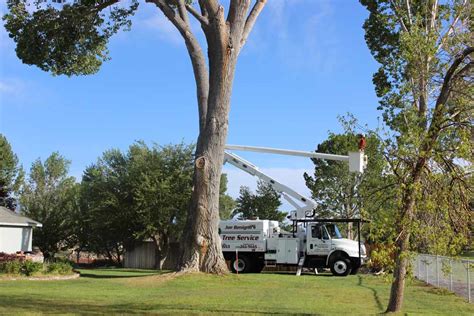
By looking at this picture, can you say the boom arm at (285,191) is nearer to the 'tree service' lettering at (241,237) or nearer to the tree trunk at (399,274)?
the 'tree service' lettering at (241,237)

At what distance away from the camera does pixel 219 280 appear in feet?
62.9

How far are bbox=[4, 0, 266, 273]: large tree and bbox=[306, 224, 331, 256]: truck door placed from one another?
8.92 meters

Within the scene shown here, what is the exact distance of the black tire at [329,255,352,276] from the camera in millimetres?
27578

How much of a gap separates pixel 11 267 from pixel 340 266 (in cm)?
1507

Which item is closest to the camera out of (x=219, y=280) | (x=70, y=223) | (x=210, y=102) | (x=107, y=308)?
(x=107, y=308)

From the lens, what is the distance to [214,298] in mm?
14477

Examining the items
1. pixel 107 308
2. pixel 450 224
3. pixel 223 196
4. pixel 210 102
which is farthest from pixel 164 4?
pixel 223 196

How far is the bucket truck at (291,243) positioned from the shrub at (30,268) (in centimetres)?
1018

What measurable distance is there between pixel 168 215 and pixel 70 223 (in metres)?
11.1

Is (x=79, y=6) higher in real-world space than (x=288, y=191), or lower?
higher

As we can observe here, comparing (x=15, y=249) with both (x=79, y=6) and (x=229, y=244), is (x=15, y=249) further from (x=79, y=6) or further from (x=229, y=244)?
(x=79, y=6)

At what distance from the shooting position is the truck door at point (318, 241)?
28.0 metres

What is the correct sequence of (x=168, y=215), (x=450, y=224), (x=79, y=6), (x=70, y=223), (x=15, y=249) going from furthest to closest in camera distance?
(x=70, y=223) → (x=168, y=215) → (x=15, y=249) → (x=79, y=6) → (x=450, y=224)

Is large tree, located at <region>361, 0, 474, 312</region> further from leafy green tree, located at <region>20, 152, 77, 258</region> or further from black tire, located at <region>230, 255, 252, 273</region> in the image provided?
leafy green tree, located at <region>20, 152, 77, 258</region>
